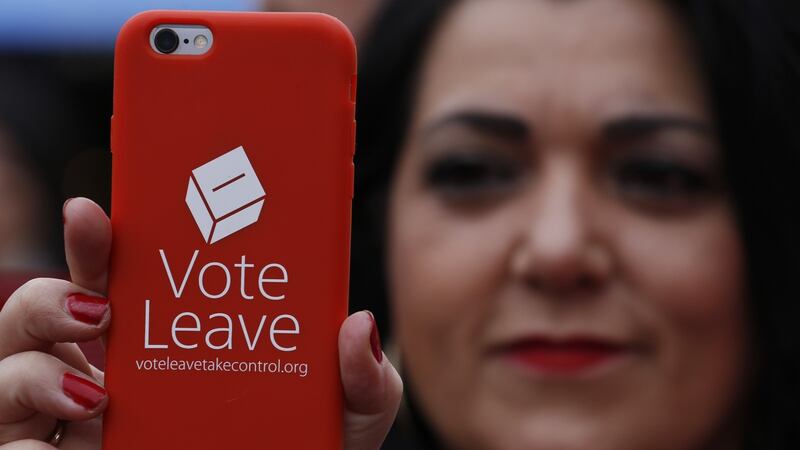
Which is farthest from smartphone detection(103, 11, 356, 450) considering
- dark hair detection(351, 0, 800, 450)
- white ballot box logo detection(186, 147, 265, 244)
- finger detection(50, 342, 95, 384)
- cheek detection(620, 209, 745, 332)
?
dark hair detection(351, 0, 800, 450)

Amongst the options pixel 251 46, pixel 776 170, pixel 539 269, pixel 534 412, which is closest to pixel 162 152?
pixel 251 46

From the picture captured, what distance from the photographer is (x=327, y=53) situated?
1.36 metres

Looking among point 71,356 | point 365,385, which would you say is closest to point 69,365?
point 71,356

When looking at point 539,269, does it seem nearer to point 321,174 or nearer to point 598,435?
point 598,435

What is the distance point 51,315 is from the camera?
133cm

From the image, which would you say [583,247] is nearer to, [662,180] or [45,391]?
[662,180]

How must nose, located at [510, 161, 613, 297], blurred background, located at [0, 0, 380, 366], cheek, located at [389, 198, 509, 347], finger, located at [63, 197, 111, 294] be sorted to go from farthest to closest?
blurred background, located at [0, 0, 380, 366] < cheek, located at [389, 198, 509, 347] < nose, located at [510, 161, 613, 297] < finger, located at [63, 197, 111, 294]

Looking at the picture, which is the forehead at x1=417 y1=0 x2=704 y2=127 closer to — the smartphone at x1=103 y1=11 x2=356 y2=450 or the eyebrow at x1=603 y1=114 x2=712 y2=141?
the eyebrow at x1=603 y1=114 x2=712 y2=141

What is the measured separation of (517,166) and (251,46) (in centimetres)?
77

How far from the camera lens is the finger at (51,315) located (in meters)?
1.32

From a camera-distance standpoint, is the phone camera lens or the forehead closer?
the phone camera lens

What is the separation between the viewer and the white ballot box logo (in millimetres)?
1333

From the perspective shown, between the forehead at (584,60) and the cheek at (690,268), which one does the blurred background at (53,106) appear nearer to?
the forehead at (584,60)

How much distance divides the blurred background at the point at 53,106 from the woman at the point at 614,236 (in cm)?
73
